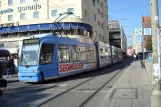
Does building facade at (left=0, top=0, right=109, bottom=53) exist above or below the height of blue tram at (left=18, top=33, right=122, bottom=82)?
above

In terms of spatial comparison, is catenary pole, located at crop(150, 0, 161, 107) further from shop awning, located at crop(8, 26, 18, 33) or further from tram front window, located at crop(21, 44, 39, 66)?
shop awning, located at crop(8, 26, 18, 33)

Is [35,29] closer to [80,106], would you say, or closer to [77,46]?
[77,46]

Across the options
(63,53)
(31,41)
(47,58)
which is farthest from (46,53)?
(63,53)

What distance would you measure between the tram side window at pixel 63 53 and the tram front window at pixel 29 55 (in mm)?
2195

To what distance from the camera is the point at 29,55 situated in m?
18.2

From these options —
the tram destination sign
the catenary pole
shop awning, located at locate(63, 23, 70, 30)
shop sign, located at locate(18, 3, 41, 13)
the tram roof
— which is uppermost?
shop sign, located at locate(18, 3, 41, 13)

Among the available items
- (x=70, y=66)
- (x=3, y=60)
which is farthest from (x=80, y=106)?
(x=3, y=60)

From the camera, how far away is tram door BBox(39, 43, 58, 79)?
59.0ft

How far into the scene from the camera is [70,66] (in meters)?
21.5

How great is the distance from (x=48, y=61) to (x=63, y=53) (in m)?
2.17

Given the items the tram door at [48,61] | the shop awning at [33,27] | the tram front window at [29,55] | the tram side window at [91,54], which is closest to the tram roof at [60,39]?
the tram door at [48,61]

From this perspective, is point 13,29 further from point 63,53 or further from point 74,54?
point 63,53

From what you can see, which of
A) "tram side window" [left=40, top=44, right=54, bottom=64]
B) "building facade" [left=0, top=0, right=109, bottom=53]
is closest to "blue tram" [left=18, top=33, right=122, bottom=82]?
"tram side window" [left=40, top=44, right=54, bottom=64]

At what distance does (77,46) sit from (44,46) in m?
5.52
